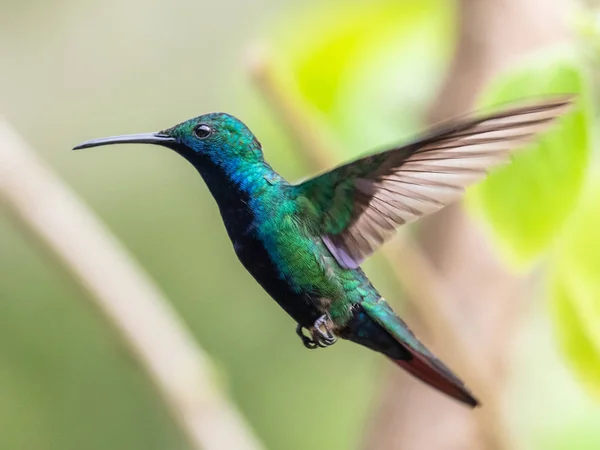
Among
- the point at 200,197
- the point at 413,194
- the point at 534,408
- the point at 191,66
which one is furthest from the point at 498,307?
the point at 191,66

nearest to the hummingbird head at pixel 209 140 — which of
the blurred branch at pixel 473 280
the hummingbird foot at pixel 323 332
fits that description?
the hummingbird foot at pixel 323 332

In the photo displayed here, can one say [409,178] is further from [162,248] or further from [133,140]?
[162,248]

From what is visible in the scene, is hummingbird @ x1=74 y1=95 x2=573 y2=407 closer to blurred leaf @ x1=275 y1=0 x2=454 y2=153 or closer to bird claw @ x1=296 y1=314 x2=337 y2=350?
bird claw @ x1=296 y1=314 x2=337 y2=350

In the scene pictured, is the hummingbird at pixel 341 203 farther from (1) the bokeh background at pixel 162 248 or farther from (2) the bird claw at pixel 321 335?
(1) the bokeh background at pixel 162 248

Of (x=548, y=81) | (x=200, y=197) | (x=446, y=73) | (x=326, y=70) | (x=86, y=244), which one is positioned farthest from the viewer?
(x=200, y=197)

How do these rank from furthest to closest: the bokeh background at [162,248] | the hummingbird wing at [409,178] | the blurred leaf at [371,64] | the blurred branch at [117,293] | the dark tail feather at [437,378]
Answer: the bokeh background at [162,248], the blurred leaf at [371,64], the blurred branch at [117,293], the dark tail feather at [437,378], the hummingbird wing at [409,178]

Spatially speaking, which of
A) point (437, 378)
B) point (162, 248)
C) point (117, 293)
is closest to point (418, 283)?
point (437, 378)

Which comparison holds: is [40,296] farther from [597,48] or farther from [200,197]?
[597,48]
